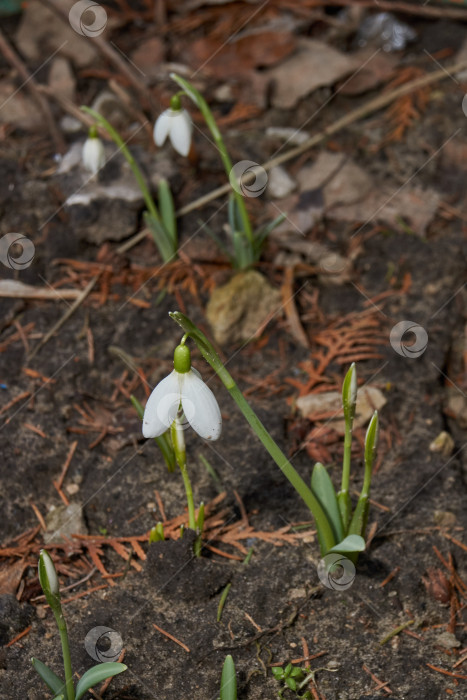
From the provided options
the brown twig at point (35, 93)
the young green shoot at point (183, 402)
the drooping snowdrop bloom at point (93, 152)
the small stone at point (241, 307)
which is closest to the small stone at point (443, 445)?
the small stone at point (241, 307)

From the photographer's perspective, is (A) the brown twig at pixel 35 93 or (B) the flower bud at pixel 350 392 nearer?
(B) the flower bud at pixel 350 392

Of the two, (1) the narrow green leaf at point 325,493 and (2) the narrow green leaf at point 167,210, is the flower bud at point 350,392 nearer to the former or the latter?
(1) the narrow green leaf at point 325,493

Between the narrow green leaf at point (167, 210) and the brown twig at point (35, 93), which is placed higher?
the brown twig at point (35, 93)

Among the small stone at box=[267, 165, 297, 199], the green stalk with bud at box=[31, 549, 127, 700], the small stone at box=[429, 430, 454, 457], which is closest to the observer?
the green stalk with bud at box=[31, 549, 127, 700]

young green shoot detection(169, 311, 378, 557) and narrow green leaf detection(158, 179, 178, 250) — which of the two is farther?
narrow green leaf detection(158, 179, 178, 250)

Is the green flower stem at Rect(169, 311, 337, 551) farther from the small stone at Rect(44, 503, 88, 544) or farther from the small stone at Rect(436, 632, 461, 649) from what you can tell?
the small stone at Rect(44, 503, 88, 544)

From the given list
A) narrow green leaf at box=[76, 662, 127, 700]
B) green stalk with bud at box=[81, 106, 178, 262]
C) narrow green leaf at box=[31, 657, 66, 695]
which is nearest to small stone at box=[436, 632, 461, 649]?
narrow green leaf at box=[76, 662, 127, 700]
